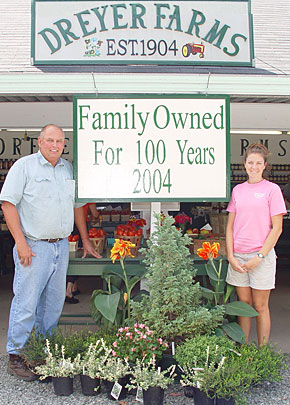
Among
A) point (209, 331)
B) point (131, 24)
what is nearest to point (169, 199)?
point (209, 331)

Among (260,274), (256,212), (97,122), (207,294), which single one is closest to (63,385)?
(207,294)

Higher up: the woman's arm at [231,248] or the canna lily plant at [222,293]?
the woman's arm at [231,248]

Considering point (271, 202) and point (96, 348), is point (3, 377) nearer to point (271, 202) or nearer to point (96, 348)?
point (96, 348)

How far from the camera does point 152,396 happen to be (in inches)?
120

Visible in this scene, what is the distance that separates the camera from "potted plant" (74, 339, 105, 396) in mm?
Result: 3193

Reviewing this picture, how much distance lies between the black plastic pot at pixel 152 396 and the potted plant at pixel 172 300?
43 cm

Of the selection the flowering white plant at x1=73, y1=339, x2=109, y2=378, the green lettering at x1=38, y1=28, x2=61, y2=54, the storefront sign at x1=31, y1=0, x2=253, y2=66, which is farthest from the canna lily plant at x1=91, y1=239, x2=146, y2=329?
the green lettering at x1=38, y1=28, x2=61, y2=54

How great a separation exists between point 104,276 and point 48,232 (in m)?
0.71

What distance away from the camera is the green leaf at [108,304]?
3500mm

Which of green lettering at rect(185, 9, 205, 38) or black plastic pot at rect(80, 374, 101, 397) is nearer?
black plastic pot at rect(80, 374, 101, 397)

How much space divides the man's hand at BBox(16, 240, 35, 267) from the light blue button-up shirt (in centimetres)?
11

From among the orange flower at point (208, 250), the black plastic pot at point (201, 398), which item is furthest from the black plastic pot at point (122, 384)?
the orange flower at point (208, 250)

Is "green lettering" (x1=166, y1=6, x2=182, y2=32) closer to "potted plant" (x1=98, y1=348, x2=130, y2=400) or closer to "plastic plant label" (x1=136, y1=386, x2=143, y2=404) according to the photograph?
"potted plant" (x1=98, y1=348, x2=130, y2=400)

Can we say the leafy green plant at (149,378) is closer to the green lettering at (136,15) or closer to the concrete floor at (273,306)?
the concrete floor at (273,306)
